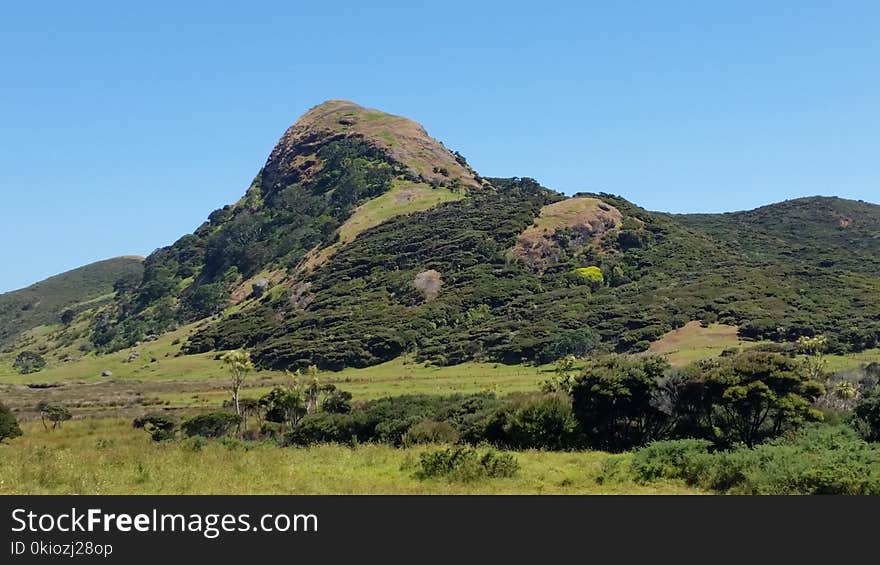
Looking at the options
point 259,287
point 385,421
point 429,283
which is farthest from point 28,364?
point 385,421

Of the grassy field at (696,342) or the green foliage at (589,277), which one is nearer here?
the grassy field at (696,342)

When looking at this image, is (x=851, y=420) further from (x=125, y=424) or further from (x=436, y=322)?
(x=436, y=322)

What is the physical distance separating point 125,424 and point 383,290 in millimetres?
91333

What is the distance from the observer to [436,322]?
4892 inches

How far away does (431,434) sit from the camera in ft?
104

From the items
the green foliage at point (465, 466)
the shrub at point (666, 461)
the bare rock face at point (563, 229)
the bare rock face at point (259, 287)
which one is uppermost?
the bare rock face at point (563, 229)

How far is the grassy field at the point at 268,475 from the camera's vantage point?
54.0ft

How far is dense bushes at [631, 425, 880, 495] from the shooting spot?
623 inches

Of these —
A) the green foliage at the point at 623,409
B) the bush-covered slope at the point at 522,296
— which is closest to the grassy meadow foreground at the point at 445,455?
the green foliage at the point at 623,409

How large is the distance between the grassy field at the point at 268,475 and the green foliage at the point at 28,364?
146881mm

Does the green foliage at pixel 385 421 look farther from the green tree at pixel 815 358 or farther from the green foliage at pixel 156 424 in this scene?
the green tree at pixel 815 358

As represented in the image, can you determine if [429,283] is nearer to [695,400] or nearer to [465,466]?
[695,400]

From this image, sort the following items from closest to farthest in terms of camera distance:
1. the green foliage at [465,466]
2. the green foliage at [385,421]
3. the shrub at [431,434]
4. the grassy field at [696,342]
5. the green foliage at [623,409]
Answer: the green foliage at [465,466] < the green foliage at [623,409] < the shrub at [431,434] < the green foliage at [385,421] < the grassy field at [696,342]

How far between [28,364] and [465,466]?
→ 164 meters
